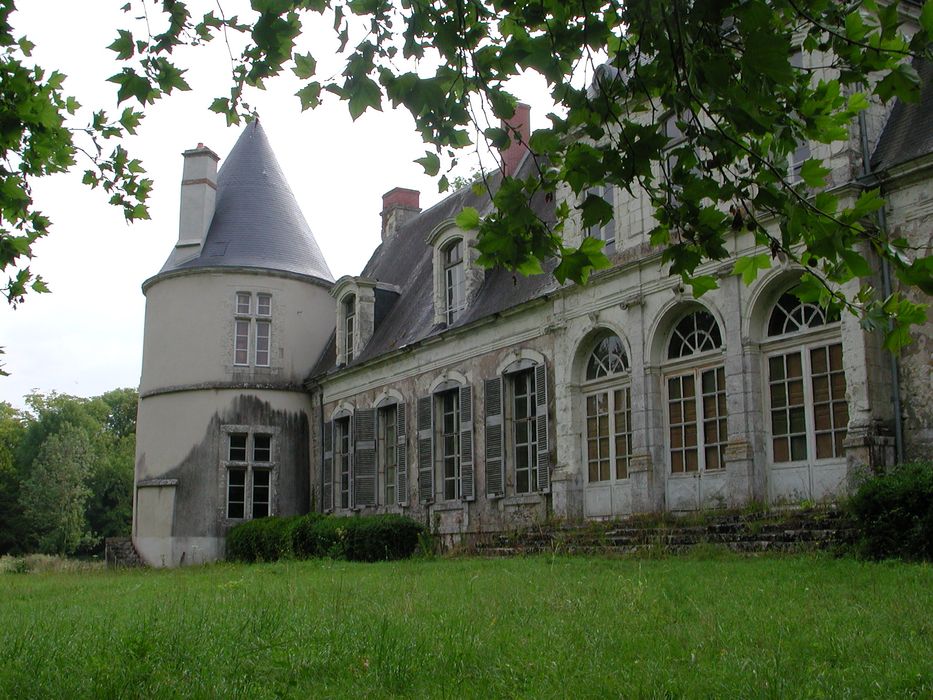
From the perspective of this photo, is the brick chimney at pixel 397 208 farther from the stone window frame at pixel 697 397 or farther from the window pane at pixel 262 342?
the stone window frame at pixel 697 397

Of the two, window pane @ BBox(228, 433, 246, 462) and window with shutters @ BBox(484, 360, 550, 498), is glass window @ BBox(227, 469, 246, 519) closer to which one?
window pane @ BBox(228, 433, 246, 462)

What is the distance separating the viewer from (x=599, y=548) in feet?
41.4

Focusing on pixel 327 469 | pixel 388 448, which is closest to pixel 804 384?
pixel 388 448

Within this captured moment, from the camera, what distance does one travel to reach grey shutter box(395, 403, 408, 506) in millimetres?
19000

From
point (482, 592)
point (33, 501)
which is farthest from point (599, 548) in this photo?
point (33, 501)

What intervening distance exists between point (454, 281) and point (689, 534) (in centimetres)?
804

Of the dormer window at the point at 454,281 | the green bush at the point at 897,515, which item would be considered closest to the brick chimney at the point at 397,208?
the dormer window at the point at 454,281

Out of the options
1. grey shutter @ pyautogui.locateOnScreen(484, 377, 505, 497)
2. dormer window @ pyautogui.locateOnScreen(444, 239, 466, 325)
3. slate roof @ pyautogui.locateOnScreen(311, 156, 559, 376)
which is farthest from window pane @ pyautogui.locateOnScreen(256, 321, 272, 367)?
grey shutter @ pyautogui.locateOnScreen(484, 377, 505, 497)

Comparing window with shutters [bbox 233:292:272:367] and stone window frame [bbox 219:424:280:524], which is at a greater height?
window with shutters [bbox 233:292:272:367]

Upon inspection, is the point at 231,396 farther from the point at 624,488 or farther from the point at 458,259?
the point at 624,488

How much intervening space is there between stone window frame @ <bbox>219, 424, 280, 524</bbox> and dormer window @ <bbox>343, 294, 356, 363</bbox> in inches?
90.9

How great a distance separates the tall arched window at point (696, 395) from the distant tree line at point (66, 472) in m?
39.0

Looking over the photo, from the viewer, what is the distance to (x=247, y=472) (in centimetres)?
2170

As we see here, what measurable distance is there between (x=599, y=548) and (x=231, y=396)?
1123 centimetres
